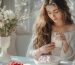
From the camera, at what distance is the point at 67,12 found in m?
2.09

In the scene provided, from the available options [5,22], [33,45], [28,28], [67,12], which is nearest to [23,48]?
[28,28]

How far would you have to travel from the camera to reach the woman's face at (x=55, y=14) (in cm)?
200

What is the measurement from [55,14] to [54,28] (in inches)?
4.9

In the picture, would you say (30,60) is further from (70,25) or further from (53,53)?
(70,25)

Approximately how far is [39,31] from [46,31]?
67 millimetres

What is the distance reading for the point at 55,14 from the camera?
2033 millimetres

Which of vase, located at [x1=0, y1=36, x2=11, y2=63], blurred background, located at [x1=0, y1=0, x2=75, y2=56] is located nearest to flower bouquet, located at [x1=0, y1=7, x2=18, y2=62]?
vase, located at [x1=0, y1=36, x2=11, y2=63]

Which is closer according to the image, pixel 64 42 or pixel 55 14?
pixel 64 42

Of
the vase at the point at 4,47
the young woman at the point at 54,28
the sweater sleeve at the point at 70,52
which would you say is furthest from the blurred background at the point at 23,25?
the vase at the point at 4,47

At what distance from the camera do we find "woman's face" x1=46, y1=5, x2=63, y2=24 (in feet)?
6.56

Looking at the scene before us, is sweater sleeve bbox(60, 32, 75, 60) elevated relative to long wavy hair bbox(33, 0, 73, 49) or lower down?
lower down

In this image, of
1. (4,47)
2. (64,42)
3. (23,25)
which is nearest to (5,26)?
(4,47)

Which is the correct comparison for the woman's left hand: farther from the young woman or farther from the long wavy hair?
the long wavy hair

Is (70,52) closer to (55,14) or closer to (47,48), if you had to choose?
(47,48)
